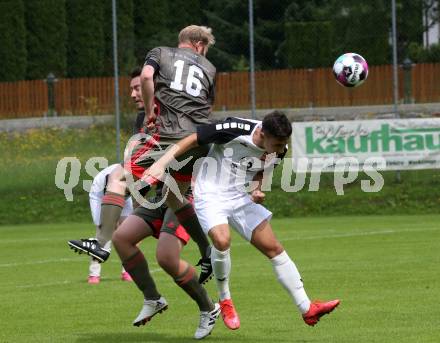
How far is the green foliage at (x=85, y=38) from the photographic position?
3278 cm

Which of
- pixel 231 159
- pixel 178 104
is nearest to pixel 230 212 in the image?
pixel 231 159

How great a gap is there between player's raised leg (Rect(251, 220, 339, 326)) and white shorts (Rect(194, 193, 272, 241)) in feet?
0.27

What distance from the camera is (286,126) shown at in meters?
8.48

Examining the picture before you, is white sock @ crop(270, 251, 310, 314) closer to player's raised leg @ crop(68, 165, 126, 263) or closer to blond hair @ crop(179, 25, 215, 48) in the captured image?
player's raised leg @ crop(68, 165, 126, 263)

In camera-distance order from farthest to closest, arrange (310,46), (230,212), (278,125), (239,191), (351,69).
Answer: (310,46) < (351,69) < (239,191) < (230,212) < (278,125)

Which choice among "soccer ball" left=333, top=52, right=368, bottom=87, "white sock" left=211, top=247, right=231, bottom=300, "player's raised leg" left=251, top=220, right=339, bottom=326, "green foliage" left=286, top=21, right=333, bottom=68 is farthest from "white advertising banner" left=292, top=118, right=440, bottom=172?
"player's raised leg" left=251, top=220, right=339, bottom=326

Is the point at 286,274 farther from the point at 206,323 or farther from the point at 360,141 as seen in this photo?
the point at 360,141

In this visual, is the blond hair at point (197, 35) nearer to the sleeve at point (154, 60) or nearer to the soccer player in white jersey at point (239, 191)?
the sleeve at point (154, 60)

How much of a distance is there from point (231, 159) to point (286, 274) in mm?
968

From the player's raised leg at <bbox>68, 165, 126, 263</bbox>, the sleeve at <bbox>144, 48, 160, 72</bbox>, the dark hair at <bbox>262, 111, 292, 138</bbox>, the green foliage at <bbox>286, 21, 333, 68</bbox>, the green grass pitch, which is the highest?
the green foliage at <bbox>286, 21, 333, 68</bbox>

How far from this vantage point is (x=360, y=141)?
23.3m

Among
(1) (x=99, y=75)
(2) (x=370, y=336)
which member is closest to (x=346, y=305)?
(2) (x=370, y=336)

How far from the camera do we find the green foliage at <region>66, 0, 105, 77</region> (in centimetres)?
3278

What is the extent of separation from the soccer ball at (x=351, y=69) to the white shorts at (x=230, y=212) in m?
5.10
